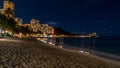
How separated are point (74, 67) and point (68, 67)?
0.50 m

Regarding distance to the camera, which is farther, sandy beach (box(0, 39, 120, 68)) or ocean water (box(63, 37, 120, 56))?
ocean water (box(63, 37, 120, 56))

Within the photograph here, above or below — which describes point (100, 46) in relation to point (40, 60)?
below

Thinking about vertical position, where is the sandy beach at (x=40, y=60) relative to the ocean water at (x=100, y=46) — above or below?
above

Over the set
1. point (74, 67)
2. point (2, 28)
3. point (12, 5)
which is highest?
point (12, 5)

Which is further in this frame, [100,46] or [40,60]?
[100,46]

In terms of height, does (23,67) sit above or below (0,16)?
below

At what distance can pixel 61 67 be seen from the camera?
11.1m

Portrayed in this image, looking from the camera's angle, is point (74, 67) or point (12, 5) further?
point (12, 5)

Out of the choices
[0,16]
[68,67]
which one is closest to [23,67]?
[68,67]

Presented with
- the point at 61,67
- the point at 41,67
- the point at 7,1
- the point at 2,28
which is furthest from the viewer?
the point at 7,1

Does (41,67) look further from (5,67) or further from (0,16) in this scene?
(0,16)

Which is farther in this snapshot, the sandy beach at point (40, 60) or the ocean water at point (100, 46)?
the ocean water at point (100, 46)

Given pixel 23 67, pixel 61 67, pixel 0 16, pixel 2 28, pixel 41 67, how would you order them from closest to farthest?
pixel 23 67 < pixel 41 67 < pixel 61 67 < pixel 0 16 < pixel 2 28

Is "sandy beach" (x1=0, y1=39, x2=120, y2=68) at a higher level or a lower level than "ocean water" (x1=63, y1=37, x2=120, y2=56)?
higher
